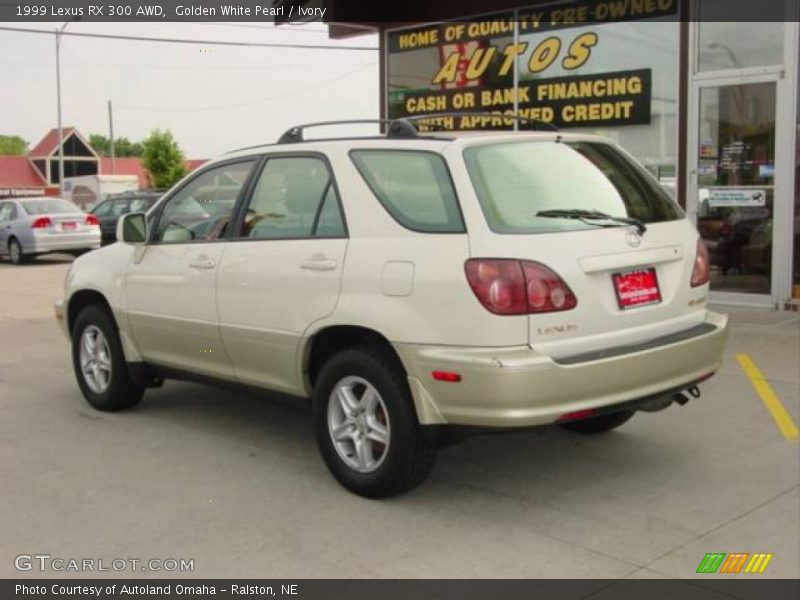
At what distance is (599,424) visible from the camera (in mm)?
5613

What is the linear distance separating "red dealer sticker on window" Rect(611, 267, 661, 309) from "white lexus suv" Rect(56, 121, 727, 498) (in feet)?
0.05

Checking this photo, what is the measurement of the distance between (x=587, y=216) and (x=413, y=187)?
847 mm

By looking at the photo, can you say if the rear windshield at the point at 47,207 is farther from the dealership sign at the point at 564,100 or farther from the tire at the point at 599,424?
the tire at the point at 599,424

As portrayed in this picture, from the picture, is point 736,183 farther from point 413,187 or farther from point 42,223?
point 42,223

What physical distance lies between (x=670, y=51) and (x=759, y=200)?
2080 mm

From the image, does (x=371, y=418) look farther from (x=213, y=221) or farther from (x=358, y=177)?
(x=213, y=221)

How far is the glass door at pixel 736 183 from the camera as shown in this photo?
1013 centimetres

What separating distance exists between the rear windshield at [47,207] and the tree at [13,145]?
130369mm

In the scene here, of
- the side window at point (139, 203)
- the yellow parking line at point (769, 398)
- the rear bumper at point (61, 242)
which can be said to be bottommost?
the yellow parking line at point (769, 398)

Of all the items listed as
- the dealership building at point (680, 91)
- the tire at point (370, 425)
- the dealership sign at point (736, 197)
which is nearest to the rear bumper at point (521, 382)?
the tire at point (370, 425)

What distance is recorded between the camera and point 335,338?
4777 millimetres

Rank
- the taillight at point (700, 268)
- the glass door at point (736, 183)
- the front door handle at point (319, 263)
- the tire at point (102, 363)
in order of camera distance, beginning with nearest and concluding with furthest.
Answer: the front door handle at point (319, 263)
the taillight at point (700, 268)
the tire at point (102, 363)
the glass door at point (736, 183)

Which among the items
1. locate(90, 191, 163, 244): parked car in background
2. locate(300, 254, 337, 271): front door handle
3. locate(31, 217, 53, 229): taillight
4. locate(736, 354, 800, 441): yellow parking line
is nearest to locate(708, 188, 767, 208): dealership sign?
locate(736, 354, 800, 441): yellow parking line
